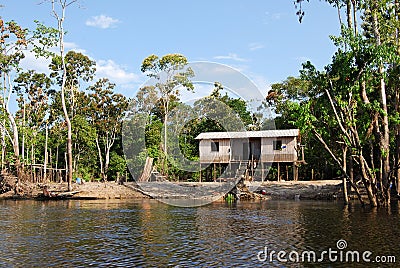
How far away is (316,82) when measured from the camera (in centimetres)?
2131

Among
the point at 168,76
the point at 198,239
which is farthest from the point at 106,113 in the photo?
the point at 198,239

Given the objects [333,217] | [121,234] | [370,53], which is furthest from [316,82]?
[121,234]

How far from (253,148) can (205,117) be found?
752 centimetres

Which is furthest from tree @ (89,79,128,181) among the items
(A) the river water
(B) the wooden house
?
(A) the river water

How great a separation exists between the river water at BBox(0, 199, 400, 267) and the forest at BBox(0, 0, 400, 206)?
4668mm

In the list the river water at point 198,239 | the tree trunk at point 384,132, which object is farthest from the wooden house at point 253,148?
the river water at point 198,239

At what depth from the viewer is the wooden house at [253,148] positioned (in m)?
34.3

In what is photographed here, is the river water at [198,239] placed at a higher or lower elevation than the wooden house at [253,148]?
lower

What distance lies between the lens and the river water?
9922mm

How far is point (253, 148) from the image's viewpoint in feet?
116

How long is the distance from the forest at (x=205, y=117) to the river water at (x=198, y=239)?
4.67m

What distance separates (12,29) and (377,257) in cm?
3112

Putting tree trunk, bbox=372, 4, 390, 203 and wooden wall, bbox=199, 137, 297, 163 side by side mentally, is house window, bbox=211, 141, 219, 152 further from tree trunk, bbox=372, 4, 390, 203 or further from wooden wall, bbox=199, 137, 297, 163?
tree trunk, bbox=372, 4, 390, 203

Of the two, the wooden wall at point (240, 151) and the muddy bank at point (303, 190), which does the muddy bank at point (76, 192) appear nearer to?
the wooden wall at point (240, 151)
